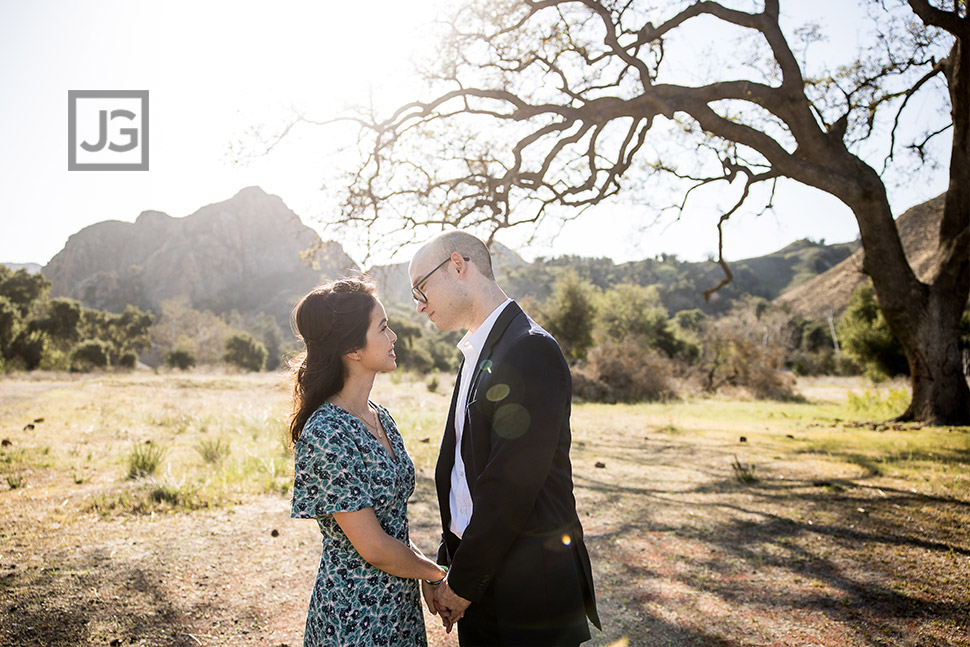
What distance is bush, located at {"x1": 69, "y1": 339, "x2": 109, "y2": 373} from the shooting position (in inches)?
1191

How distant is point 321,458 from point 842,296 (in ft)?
226

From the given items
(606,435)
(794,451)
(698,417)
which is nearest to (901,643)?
(794,451)

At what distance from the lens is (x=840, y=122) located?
31.1ft

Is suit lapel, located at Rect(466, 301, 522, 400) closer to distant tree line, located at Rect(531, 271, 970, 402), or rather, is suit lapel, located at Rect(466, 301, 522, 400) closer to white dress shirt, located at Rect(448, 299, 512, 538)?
white dress shirt, located at Rect(448, 299, 512, 538)

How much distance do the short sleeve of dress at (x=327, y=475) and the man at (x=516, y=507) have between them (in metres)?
0.37

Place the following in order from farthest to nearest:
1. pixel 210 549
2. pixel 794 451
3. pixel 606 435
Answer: pixel 606 435 < pixel 794 451 < pixel 210 549

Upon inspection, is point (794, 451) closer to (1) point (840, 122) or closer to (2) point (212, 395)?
(1) point (840, 122)

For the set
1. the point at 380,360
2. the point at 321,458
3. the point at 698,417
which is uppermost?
the point at 380,360

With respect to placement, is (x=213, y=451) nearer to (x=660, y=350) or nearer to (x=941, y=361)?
(x=941, y=361)

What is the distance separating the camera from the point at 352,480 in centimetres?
177

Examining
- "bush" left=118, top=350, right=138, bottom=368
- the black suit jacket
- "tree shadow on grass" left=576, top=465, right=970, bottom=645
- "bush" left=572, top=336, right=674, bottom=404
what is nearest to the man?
the black suit jacket

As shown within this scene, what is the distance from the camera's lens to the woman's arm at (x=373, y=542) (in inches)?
69.3

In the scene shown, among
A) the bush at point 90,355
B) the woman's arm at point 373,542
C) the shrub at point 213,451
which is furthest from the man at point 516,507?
the bush at point 90,355

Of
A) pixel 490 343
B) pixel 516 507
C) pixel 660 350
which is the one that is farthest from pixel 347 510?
pixel 660 350
